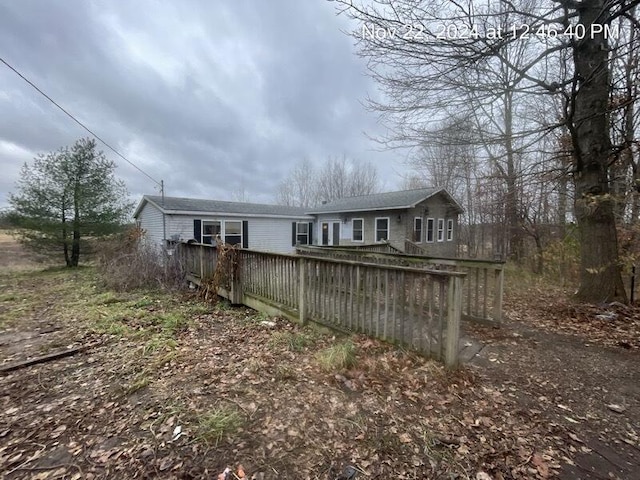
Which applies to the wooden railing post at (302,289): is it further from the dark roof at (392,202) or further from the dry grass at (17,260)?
the dry grass at (17,260)

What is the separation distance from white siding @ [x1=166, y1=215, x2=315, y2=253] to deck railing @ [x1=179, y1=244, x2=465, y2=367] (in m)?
7.07

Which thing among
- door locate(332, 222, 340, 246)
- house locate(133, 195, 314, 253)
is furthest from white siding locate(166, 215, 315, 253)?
door locate(332, 222, 340, 246)

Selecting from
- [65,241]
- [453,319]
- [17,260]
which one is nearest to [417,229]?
[453,319]

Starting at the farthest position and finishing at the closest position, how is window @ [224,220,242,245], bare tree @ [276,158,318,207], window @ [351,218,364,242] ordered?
bare tree @ [276,158,318,207]
window @ [351,218,364,242]
window @ [224,220,242,245]

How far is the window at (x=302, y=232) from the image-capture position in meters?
17.5

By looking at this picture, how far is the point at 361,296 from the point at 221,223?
37.8ft

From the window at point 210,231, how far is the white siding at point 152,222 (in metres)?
1.82

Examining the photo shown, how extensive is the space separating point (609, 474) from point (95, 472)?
10.9 feet

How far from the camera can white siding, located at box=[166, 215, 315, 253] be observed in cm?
1260

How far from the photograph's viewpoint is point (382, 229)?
14875 millimetres

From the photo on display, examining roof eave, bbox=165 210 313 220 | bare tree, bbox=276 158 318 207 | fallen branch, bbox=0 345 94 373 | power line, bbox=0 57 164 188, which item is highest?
bare tree, bbox=276 158 318 207

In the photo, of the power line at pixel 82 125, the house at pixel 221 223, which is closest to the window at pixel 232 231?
the house at pixel 221 223

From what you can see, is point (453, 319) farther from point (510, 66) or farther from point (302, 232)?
point (302, 232)

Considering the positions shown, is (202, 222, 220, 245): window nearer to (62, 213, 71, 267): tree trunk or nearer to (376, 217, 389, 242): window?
(62, 213, 71, 267): tree trunk
